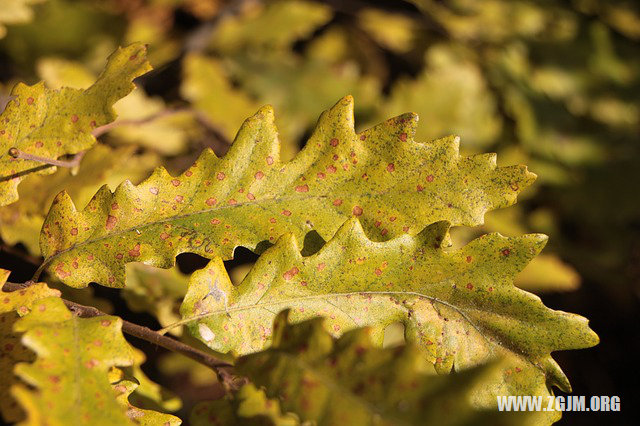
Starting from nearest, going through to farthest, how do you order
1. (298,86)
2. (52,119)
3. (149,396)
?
(52,119)
(149,396)
(298,86)

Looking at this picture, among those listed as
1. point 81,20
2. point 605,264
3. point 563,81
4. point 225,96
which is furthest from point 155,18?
point 605,264

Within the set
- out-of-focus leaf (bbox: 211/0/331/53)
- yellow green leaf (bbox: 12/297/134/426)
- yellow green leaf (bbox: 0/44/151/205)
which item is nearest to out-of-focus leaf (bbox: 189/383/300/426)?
yellow green leaf (bbox: 12/297/134/426)

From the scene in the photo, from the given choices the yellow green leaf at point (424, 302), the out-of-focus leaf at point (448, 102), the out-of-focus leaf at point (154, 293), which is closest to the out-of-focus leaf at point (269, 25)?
the out-of-focus leaf at point (448, 102)

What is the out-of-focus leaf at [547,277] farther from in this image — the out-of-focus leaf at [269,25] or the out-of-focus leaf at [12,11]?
the out-of-focus leaf at [12,11]

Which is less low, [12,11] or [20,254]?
[12,11]

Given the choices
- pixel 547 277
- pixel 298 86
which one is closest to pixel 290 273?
pixel 547 277

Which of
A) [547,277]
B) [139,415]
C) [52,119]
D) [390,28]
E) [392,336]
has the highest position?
[52,119]

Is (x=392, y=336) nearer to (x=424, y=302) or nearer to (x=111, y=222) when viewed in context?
(x=424, y=302)
